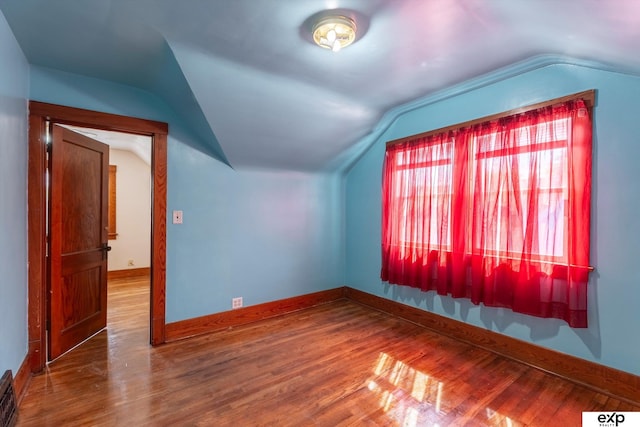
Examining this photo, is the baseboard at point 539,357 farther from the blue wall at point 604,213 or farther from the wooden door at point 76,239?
the wooden door at point 76,239

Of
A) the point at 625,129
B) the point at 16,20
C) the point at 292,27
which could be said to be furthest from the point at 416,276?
the point at 16,20

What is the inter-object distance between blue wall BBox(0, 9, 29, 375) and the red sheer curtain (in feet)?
10.8

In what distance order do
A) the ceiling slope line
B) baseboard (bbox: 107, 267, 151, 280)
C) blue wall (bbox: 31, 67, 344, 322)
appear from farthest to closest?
baseboard (bbox: 107, 267, 151, 280) → blue wall (bbox: 31, 67, 344, 322) → the ceiling slope line

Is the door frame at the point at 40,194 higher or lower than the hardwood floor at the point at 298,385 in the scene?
higher

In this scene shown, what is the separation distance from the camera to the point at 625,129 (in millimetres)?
1985

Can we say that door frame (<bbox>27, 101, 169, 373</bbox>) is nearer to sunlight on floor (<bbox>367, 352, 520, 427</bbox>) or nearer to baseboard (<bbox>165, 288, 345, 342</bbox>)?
baseboard (<bbox>165, 288, 345, 342</bbox>)

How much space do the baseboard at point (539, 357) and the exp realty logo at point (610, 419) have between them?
0.57 feet

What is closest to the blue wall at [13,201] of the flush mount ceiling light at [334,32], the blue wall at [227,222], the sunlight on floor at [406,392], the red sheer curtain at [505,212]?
the blue wall at [227,222]

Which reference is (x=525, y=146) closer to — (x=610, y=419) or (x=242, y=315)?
(x=610, y=419)

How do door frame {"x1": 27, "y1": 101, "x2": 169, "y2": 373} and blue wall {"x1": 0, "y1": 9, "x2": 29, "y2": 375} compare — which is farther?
door frame {"x1": 27, "y1": 101, "x2": 169, "y2": 373}

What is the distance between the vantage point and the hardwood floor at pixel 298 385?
5.81 feet

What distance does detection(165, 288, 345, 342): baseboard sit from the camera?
2851 mm

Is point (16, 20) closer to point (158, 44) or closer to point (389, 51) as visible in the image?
point (158, 44)

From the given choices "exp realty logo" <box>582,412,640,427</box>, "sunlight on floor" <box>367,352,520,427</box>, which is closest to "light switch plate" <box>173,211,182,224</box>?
"sunlight on floor" <box>367,352,520,427</box>
